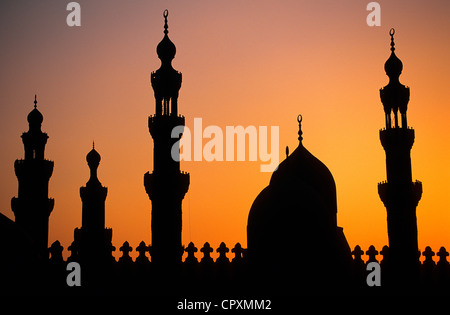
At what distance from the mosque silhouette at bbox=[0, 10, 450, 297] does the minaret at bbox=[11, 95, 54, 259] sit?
4 cm

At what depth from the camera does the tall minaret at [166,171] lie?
80.1 ft

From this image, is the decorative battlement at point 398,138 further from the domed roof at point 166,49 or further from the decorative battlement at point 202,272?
the domed roof at point 166,49

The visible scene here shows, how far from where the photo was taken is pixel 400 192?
26.5 meters

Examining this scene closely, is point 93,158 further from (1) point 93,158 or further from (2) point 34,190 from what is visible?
(2) point 34,190

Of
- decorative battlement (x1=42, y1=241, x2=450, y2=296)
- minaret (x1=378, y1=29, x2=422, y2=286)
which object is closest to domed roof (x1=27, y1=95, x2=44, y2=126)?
decorative battlement (x1=42, y1=241, x2=450, y2=296)

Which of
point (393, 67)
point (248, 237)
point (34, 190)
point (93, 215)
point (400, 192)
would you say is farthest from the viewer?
point (93, 215)

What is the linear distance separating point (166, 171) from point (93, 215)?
608cm

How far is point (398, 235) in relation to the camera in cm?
2645

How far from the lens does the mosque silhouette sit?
794 inches

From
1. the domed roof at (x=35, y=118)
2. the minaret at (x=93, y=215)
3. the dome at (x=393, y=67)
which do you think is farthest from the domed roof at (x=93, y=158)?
the dome at (x=393, y=67)

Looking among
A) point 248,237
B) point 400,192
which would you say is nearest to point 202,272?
point 248,237

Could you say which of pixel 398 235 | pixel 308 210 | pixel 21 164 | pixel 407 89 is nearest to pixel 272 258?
pixel 308 210

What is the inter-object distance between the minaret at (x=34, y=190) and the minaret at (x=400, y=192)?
12.4m

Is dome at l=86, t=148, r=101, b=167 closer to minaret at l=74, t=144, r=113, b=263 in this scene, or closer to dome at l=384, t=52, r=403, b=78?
minaret at l=74, t=144, r=113, b=263
